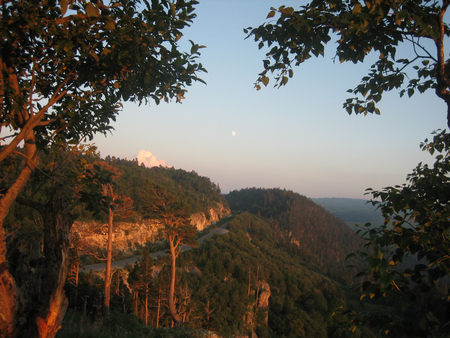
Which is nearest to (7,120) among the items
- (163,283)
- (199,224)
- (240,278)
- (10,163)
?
(10,163)

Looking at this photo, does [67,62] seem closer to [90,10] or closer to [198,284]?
[90,10]

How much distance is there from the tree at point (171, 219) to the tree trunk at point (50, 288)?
13424 mm

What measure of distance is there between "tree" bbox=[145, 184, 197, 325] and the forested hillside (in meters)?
85.6

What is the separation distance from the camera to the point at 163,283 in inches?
717

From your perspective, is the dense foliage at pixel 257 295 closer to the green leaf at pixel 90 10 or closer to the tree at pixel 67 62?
the tree at pixel 67 62

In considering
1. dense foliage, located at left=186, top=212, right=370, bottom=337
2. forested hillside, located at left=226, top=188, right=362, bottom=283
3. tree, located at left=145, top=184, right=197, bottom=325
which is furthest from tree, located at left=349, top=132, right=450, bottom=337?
forested hillside, located at left=226, top=188, right=362, bottom=283

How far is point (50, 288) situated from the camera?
244 centimetres

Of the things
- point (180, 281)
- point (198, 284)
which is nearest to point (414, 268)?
point (180, 281)

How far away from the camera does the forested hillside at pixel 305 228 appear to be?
102 m

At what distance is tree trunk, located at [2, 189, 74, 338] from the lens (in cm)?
235

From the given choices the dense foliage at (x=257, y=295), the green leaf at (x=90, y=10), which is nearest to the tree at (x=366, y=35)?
the green leaf at (x=90, y=10)

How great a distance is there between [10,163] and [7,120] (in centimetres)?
69

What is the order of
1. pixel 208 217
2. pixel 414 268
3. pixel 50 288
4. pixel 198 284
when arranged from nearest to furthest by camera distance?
pixel 414 268 < pixel 50 288 < pixel 198 284 < pixel 208 217

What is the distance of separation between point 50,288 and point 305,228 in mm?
142802
